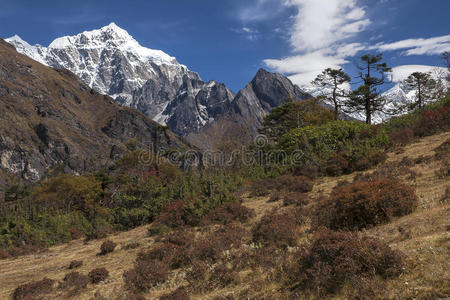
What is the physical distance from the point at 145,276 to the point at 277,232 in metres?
4.03

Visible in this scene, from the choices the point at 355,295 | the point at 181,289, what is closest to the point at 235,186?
the point at 181,289

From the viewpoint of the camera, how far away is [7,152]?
126 metres

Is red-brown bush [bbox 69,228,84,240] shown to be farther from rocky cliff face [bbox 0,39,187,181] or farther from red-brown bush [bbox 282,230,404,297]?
rocky cliff face [bbox 0,39,187,181]

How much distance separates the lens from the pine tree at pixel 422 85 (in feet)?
119

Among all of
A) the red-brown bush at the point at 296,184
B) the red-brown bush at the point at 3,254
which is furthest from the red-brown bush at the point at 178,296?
the red-brown bush at the point at 3,254

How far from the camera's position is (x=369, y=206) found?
7.80 metres

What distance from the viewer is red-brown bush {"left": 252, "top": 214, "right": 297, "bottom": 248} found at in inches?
318

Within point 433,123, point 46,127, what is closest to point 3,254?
point 433,123

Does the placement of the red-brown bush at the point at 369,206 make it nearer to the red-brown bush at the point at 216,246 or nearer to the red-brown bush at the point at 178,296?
the red-brown bush at the point at 216,246

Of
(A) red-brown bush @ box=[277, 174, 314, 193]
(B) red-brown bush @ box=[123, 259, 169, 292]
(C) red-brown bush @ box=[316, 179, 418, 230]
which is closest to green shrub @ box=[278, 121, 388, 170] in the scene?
(A) red-brown bush @ box=[277, 174, 314, 193]

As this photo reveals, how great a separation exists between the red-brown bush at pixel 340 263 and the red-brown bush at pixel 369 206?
2489 millimetres

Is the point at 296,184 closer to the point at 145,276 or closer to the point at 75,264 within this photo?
the point at 145,276

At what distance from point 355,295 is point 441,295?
110cm

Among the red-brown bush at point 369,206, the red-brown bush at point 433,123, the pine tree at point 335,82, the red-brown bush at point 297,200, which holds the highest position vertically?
the pine tree at point 335,82
